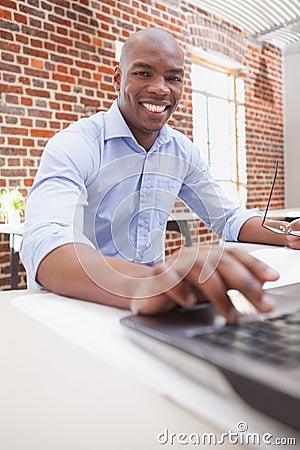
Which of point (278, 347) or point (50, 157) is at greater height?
point (50, 157)

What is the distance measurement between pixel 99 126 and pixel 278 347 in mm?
1092

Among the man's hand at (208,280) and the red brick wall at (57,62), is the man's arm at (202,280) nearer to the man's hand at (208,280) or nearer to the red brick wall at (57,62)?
the man's hand at (208,280)

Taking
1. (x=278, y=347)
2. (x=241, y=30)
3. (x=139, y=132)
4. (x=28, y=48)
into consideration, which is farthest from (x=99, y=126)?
(x=241, y=30)

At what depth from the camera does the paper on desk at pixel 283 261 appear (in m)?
0.81

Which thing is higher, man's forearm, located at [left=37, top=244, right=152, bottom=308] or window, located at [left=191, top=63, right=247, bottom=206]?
window, located at [left=191, top=63, right=247, bottom=206]

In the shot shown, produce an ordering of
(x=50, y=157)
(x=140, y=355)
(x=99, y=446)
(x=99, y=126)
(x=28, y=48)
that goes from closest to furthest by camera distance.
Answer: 1. (x=99, y=446)
2. (x=140, y=355)
3. (x=50, y=157)
4. (x=99, y=126)
5. (x=28, y=48)

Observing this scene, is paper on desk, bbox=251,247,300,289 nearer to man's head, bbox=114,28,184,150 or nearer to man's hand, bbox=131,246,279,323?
man's hand, bbox=131,246,279,323

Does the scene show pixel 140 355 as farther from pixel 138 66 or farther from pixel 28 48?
pixel 28 48

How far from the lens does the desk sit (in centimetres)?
297

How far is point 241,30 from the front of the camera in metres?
6.04

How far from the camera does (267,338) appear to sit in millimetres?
391

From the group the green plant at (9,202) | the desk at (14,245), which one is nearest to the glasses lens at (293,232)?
the desk at (14,245)

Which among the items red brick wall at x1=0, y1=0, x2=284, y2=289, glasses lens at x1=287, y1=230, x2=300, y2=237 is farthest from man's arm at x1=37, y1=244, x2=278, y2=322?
red brick wall at x1=0, y1=0, x2=284, y2=289

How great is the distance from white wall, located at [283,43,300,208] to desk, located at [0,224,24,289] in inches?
187
